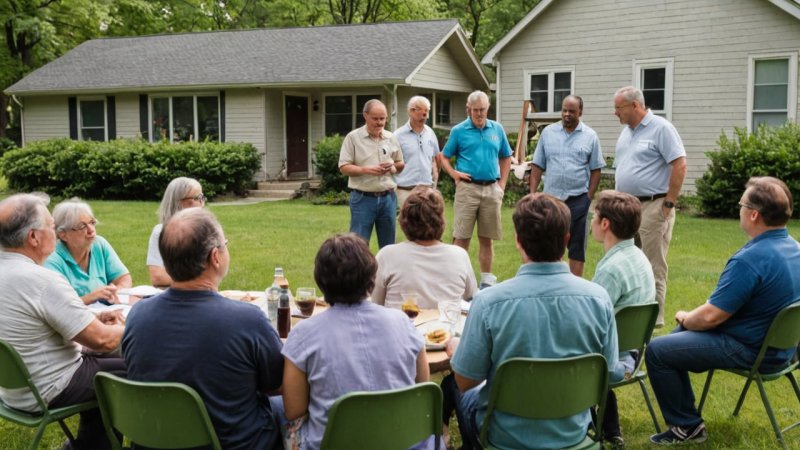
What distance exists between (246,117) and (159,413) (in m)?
17.0

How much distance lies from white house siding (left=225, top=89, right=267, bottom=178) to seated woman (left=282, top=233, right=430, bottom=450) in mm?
16244

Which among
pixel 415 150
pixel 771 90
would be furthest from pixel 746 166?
pixel 415 150

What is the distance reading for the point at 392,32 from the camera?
20.4 metres

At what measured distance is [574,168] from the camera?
276 inches

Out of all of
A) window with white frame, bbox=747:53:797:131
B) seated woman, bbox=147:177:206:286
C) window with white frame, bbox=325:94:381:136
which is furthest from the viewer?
window with white frame, bbox=325:94:381:136

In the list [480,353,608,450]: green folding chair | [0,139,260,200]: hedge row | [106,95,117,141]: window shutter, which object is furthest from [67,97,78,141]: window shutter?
[480,353,608,450]: green folding chair

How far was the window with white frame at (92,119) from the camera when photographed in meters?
20.7

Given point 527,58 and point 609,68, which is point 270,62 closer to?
point 527,58

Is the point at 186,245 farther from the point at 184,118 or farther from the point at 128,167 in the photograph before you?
the point at 184,118

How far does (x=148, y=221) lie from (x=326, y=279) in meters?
11.3

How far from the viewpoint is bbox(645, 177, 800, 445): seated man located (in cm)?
364

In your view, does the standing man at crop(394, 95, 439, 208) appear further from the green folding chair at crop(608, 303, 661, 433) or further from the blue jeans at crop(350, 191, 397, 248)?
the green folding chair at crop(608, 303, 661, 433)

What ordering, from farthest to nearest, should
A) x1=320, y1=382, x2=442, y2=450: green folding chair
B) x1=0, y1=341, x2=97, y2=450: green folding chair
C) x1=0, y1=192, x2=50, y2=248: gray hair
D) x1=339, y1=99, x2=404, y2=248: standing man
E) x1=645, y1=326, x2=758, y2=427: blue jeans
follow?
x1=339, y1=99, x2=404, y2=248: standing man
x1=645, y1=326, x2=758, y2=427: blue jeans
x1=0, y1=192, x2=50, y2=248: gray hair
x1=0, y1=341, x2=97, y2=450: green folding chair
x1=320, y1=382, x2=442, y2=450: green folding chair

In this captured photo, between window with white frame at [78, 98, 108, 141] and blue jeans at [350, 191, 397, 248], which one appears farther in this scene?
window with white frame at [78, 98, 108, 141]
